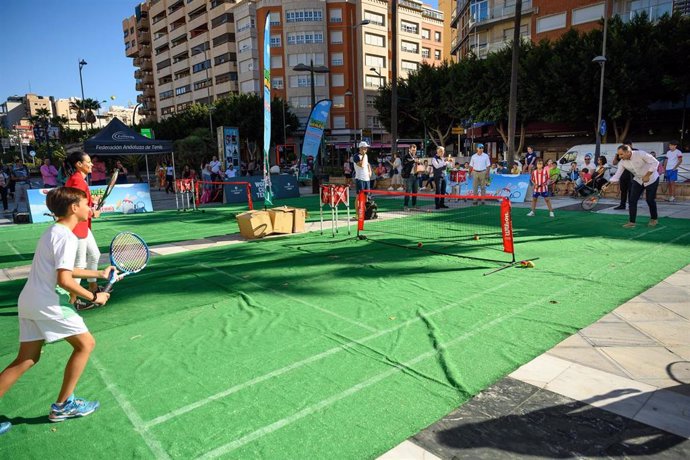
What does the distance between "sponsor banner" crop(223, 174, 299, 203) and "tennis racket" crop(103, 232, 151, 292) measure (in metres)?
15.2

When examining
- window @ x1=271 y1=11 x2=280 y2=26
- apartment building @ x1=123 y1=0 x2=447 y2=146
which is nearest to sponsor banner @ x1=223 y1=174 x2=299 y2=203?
apartment building @ x1=123 y1=0 x2=447 y2=146

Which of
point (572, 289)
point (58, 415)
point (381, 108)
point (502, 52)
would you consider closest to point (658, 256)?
point (572, 289)

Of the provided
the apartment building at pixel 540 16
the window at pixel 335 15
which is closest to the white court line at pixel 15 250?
the apartment building at pixel 540 16

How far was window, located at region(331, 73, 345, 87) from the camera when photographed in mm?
62469

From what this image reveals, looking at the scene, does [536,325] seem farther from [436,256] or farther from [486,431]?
[436,256]

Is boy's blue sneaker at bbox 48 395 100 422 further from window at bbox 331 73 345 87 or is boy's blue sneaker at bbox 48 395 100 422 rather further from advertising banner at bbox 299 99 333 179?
window at bbox 331 73 345 87

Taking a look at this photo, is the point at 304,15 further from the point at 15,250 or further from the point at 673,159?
the point at 15,250

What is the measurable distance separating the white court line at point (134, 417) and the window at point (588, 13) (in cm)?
4705

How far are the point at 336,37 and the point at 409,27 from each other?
13199 mm

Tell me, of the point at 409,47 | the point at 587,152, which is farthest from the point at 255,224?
the point at 409,47

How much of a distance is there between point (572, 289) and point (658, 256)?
287cm

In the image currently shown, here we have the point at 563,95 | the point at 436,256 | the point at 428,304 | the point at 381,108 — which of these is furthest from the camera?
the point at 381,108

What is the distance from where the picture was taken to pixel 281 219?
10.8 m

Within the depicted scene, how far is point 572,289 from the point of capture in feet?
19.8
